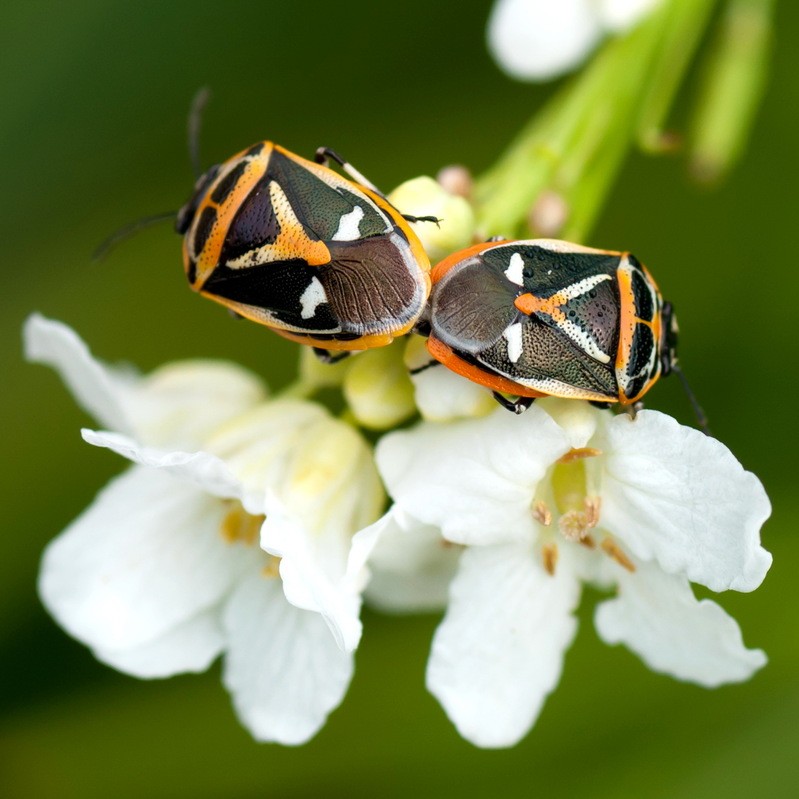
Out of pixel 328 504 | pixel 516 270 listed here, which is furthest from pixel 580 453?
pixel 328 504

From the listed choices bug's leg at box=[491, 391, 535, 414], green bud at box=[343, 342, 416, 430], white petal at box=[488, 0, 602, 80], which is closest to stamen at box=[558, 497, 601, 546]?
bug's leg at box=[491, 391, 535, 414]

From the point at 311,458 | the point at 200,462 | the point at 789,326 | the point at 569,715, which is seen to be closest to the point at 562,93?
the point at 789,326

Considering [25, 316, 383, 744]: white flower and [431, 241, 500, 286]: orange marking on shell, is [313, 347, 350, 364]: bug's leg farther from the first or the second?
[431, 241, 500, 286]: orange marking on shell

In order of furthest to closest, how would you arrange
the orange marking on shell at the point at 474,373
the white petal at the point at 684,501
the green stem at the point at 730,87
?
the green stem at the point at 730,87 < the orange marking on shell at the point at 474,373 < the white petal at the point at 684,501

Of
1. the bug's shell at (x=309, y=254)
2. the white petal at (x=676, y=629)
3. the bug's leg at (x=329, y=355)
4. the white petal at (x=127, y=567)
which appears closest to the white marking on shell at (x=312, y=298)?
the bug's shell at (x=309, y=254)

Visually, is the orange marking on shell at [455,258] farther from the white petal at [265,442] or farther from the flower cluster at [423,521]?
the white petal at [265,442]

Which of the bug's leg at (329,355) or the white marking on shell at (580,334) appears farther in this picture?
the bug's leg at (329,355)

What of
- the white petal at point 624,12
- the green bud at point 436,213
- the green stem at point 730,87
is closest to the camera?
the green bud at point 436,213

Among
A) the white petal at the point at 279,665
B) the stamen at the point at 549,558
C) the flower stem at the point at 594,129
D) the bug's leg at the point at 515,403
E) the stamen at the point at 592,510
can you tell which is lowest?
the white petal at the point at 279,665
